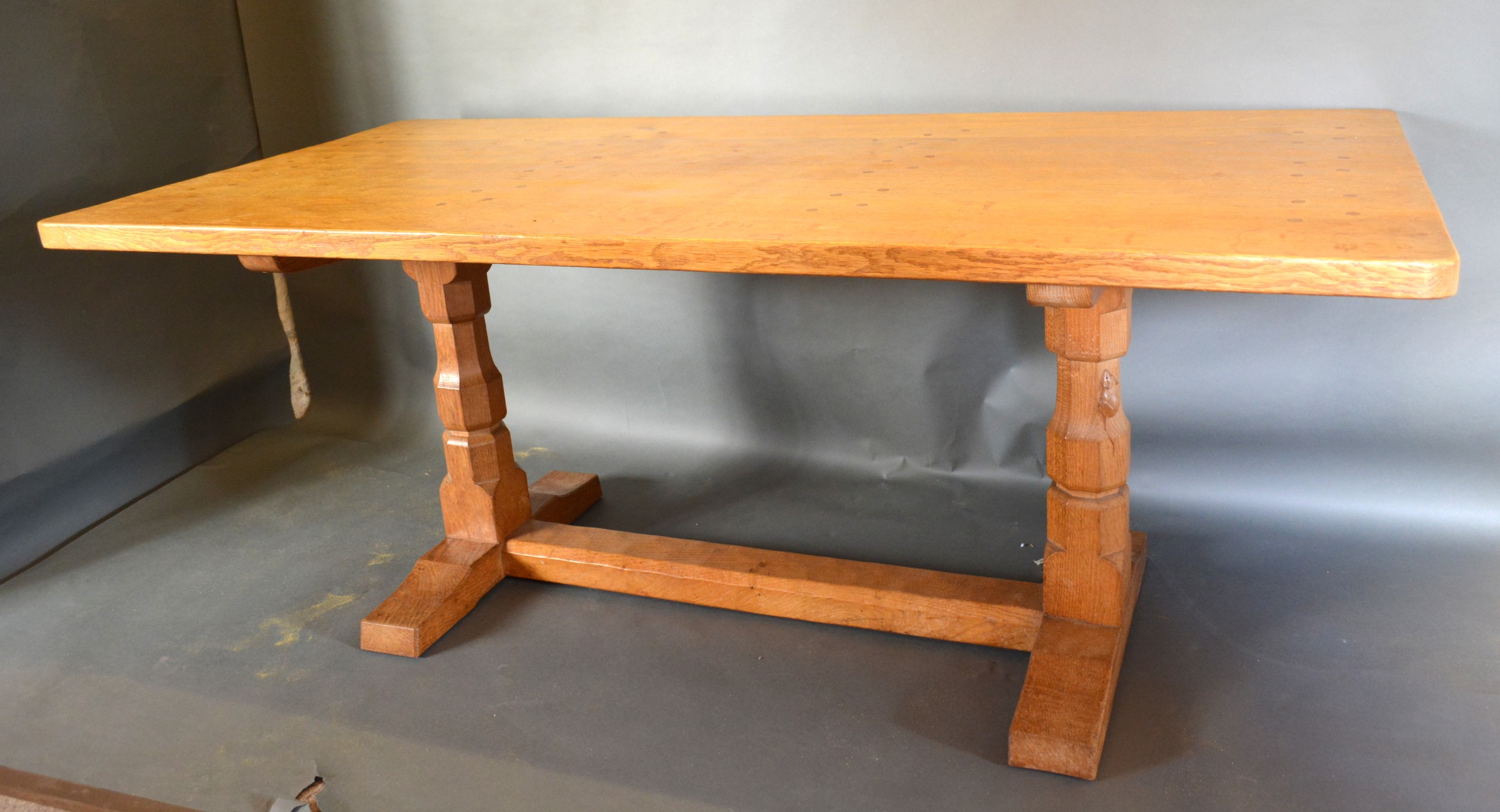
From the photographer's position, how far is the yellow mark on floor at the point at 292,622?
2.35 m

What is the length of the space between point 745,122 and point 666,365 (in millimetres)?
817

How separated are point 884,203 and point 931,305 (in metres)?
1.19

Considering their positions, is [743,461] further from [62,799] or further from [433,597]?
[62,799]

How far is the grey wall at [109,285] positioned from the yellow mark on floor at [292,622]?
0.78 metres

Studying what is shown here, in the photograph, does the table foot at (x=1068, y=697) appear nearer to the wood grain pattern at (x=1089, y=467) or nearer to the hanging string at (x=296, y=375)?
the wood grain pattern at (x=1089, y=467)

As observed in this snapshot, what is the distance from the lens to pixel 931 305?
9.52ft

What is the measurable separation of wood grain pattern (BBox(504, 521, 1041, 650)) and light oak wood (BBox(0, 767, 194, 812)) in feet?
2.78

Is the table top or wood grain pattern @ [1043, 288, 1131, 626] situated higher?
the table top

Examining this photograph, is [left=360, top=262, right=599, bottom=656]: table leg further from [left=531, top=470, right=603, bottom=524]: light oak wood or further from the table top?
the table top

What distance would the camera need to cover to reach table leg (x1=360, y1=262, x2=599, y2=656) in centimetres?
229

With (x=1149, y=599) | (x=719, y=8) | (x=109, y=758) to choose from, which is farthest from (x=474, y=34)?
(x=1149, y=599)

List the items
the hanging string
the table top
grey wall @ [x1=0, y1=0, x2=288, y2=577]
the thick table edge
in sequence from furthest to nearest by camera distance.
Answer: the hanging string → grey wall @ [x1=0, y1=0, x2=288, y2=577] → the table top → the thick table edge

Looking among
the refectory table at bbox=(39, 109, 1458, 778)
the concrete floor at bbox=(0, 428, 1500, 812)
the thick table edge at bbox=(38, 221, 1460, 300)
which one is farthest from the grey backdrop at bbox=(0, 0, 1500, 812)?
the thick table edge at bbox=(38, 221, 1460, 300)

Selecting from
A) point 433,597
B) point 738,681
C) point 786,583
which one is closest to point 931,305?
point 786,583
